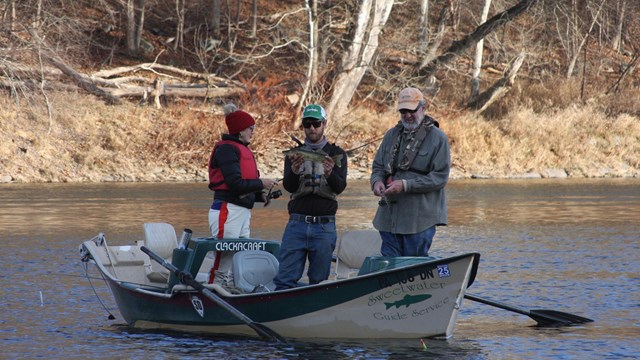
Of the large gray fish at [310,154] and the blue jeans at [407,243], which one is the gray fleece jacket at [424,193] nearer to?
the blue jeans at [407,243]

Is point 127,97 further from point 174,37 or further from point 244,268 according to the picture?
point 244,268

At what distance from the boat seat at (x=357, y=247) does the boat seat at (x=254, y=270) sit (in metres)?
0.58

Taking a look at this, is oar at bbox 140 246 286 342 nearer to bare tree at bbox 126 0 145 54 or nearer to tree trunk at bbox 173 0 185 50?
bare tree at bbox 126 0 145 54

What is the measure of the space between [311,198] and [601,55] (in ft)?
120

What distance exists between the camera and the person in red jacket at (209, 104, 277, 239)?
967cm

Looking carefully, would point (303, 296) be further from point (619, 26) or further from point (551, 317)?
point (619, 26)

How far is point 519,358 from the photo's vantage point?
8.80 m

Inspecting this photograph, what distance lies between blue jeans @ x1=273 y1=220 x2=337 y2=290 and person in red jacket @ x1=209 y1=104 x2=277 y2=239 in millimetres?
851

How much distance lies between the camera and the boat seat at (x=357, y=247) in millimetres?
9727

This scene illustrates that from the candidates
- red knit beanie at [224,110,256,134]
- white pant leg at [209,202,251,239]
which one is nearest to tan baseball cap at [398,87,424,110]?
red knit beanie at [224,110,256,134]

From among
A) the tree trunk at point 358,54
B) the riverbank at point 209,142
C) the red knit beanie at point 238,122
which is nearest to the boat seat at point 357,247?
the red knit beanie at point 238,122

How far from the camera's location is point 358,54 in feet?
112

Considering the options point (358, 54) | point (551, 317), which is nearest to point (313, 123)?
point (551, 317)

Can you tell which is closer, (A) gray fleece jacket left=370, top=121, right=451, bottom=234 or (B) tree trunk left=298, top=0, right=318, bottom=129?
(A) gray fleece jacket left=370, top=121, right=451, bottom=234
